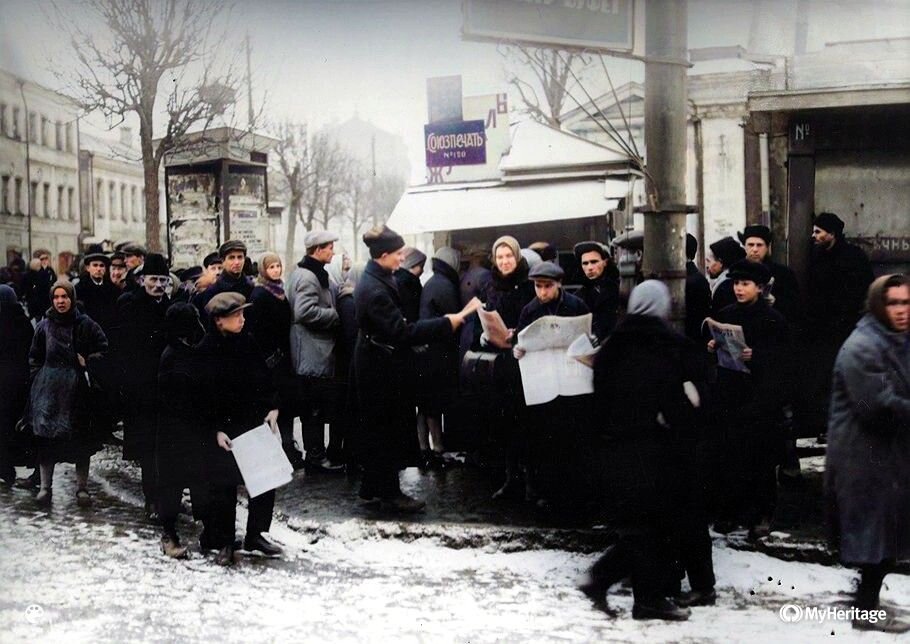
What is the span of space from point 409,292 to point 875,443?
13.1 ft

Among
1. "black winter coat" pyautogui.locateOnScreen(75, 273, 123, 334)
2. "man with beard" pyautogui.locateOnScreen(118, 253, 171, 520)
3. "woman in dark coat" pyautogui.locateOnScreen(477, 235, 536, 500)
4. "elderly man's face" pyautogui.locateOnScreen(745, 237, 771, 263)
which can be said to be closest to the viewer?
"woman in dark coat" pyautogui.locateOnScreen(477, 235, 536, 500)

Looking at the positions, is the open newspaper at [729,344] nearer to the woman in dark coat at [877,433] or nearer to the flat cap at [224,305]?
the woman in dark coat at [877,433]

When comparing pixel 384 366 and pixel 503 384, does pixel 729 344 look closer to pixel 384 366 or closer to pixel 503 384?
pixel 503 384

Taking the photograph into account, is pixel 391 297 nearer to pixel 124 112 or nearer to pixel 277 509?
pixel 277 509

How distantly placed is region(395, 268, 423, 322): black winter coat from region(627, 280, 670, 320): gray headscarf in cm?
311

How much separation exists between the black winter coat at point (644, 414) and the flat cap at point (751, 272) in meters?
1.25

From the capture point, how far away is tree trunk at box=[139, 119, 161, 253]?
287 inches

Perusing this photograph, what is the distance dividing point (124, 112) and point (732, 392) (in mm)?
4621

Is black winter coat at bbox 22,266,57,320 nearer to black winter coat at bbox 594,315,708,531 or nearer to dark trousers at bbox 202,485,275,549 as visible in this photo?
dark trousers at bbox 202,485,275,549

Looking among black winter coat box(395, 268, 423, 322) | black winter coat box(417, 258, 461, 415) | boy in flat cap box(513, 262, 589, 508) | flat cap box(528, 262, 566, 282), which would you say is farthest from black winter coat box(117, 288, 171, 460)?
flat cap box(528, 262, 566, 282)

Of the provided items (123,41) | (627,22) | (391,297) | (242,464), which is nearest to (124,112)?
(123,41)

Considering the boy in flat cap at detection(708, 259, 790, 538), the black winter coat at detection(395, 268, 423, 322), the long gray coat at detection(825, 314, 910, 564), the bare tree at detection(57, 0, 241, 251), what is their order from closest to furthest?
1. the long gray coat at detection(825, 314, 910, 564)
2. the boy in flat cap at detection(708, 259, 790, 538)
3. the bare tree at detection(57, 0, 241, 251)
4. the black winter coat at detection(395, 268, 423, 322)

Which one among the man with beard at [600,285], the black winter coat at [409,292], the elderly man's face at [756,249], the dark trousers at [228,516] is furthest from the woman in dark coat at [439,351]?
the elderly man's face at [756,249]

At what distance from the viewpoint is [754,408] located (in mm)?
5824
